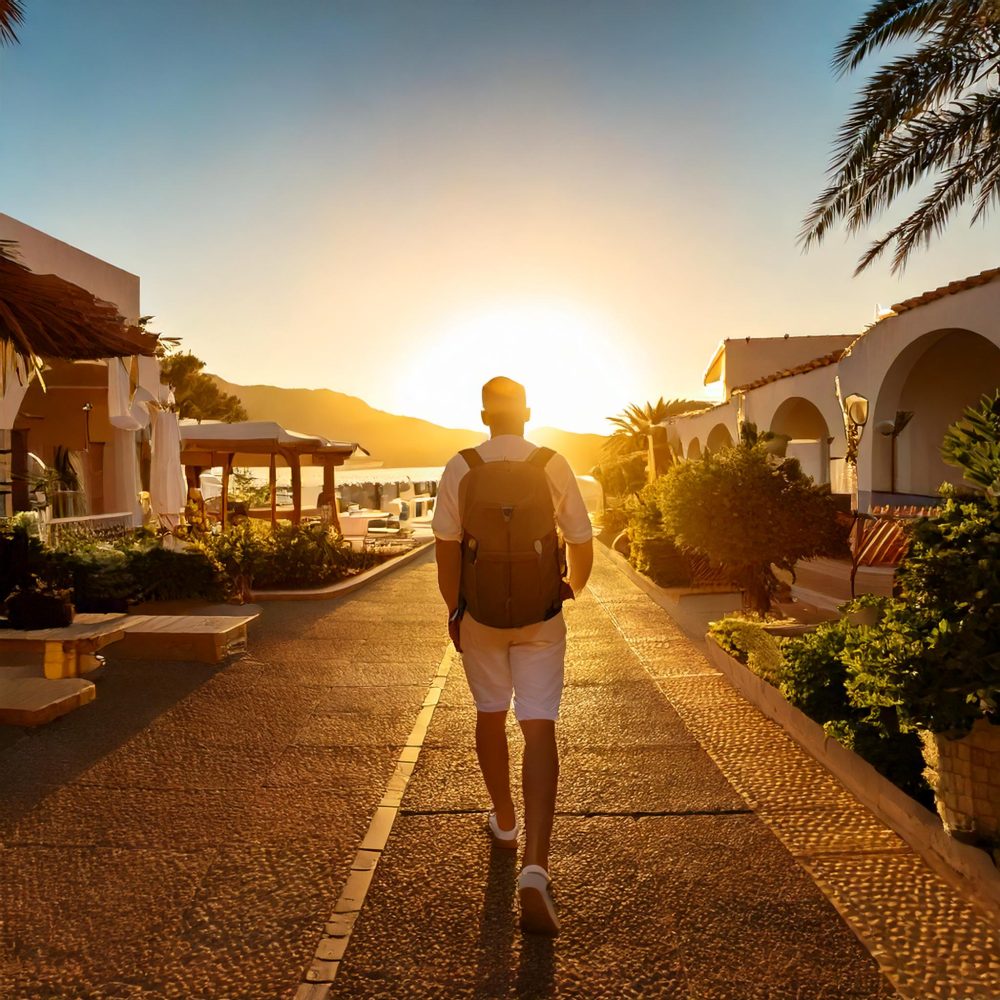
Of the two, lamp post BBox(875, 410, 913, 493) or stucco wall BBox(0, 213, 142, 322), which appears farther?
lamp post BBox(875, 410, 913, 493)

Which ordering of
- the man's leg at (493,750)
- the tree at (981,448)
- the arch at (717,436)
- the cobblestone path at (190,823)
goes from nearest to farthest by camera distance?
the cobblestone path at (190,823), the man's leg at (493,750), the tree at (981,448), the arch at (717,436)

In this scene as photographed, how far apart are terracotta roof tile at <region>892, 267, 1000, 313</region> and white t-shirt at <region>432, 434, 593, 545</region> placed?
8.54 metres

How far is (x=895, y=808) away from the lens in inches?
150

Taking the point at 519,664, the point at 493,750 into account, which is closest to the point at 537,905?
the point at 493,750

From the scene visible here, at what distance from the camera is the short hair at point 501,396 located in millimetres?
3400

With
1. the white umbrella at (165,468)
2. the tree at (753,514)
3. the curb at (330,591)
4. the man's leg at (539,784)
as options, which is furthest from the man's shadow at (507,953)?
the white umbrella at (165,468)

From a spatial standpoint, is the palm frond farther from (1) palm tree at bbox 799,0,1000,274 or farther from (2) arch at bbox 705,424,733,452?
(2) arch at bbox 705,424,733,452

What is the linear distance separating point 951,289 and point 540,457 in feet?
30.1

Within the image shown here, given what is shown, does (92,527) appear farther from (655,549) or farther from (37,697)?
(655,549)

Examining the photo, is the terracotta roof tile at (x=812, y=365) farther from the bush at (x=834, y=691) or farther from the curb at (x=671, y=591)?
the bush at (x=834, y=691)

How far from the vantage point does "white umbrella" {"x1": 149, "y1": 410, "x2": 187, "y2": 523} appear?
1316cm

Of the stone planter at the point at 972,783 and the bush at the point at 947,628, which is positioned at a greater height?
the bush at the point at 947,628

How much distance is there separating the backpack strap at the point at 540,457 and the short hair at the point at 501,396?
0.79ft

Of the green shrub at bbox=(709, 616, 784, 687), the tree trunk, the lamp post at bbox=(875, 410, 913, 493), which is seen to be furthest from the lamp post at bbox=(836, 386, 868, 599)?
the green shrub at bbox=(709, 616, 784, 687)
